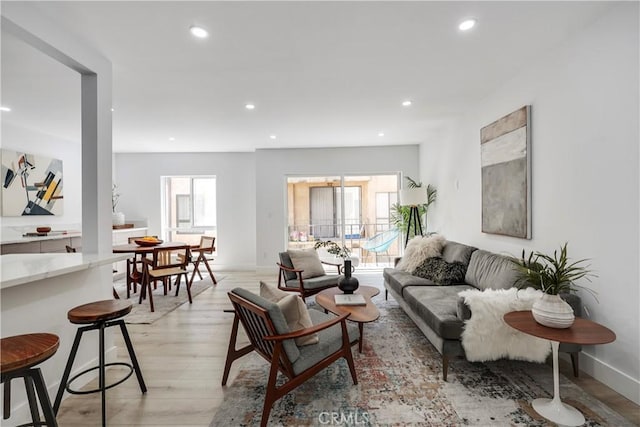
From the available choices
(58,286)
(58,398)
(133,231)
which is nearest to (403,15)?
(58,286)

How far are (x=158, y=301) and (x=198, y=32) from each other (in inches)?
143

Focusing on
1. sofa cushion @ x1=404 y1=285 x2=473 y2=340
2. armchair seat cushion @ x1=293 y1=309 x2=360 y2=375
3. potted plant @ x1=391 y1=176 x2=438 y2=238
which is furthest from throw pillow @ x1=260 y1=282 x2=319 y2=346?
potted plant @ x1=391 y1=176 x2=438 y2=238

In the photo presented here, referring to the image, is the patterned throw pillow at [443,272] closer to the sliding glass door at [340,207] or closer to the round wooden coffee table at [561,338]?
the round wooden coffee table at [561,338]

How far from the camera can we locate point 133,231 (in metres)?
6.25

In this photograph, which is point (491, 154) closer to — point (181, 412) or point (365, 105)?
point (365, 105)

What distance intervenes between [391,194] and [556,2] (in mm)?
4522

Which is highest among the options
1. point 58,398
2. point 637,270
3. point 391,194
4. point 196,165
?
point 196,165

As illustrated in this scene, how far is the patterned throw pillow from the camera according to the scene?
11.1ft

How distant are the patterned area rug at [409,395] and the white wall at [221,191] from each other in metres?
4.23

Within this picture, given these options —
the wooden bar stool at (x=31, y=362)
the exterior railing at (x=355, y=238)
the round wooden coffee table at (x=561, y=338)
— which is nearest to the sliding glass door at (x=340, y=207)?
the exterior railing at (x=355, y=238)

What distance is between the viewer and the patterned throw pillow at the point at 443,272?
340 centimetres

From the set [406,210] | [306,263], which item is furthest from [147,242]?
[406,210]

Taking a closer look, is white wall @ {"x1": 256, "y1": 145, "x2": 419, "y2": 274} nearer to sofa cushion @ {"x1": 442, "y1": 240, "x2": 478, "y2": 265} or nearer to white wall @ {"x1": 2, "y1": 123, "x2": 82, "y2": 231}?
sofa cushion @ {"x1": 442, "y1": 240, "x2": 478, "y2": 265}

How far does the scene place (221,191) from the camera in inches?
263
